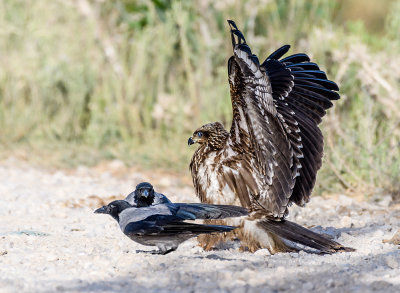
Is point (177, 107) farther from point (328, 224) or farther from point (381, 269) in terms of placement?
point (381, 269)

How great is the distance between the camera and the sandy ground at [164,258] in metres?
3.35

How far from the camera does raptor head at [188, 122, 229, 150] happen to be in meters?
4.76

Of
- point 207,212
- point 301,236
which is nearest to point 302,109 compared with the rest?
point 301,236

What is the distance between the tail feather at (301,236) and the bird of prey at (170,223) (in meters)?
0.34

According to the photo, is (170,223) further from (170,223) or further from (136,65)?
(136,65)

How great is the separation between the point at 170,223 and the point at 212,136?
3.31 feet

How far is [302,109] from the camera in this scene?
4629 mm

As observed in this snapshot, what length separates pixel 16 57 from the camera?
956cm

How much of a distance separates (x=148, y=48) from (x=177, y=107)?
110 centimetres

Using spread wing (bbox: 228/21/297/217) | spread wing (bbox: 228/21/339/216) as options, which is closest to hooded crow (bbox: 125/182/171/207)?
spread wing (bbox: 228/21/297/217)

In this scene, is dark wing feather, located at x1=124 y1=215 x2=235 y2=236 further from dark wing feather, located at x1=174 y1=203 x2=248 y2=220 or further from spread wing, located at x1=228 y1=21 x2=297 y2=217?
spread wing, located at x1=228 y1=21 x2=297 y2=217

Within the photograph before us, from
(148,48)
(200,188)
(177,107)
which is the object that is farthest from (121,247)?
(148,48)

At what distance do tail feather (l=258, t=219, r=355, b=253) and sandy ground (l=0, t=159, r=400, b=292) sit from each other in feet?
0.21

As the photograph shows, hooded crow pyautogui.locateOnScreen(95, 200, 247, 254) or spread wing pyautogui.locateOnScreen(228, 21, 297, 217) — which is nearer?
hooded crow pyautogui.locateOnScreen(95, 200, 247, 254)
